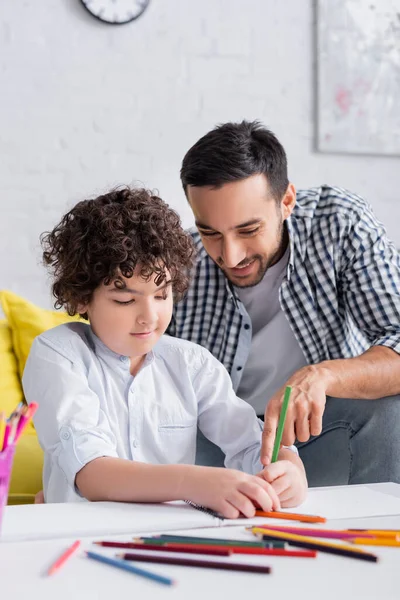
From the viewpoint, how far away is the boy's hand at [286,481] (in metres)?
1.05

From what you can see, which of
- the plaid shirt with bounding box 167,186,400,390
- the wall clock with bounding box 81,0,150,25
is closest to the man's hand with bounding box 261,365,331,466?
the plaid shirt with bounding box 167,186,400,390

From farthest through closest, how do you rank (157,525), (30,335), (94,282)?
(30,335) → (94,282) → (157,525)

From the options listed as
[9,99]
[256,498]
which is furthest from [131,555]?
[9,99]

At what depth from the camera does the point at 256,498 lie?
1001mm

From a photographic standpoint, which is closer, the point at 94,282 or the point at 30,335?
the point at 94,282

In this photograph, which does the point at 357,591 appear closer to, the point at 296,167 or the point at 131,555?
the point at 131,555

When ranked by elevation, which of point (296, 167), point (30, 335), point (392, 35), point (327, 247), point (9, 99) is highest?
point (392, 35)

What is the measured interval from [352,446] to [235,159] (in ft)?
2.29

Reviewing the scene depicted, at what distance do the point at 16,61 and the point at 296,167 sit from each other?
3.55 ft

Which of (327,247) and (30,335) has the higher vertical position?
(327,247)

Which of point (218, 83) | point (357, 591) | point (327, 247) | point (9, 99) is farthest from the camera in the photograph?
point (218, 83)

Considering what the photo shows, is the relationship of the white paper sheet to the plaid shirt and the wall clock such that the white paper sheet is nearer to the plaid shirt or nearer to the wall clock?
A: the plaid shirt

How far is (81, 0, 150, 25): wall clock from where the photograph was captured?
2674mm

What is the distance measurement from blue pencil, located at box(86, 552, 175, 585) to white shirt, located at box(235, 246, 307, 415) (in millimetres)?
1154
